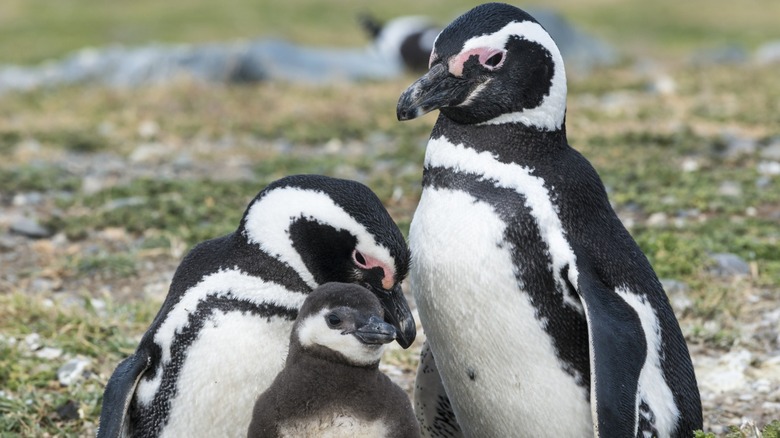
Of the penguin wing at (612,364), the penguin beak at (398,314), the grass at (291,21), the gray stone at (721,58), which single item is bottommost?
the grass at (291,21)

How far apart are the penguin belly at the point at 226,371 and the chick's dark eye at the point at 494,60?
3.76 ft

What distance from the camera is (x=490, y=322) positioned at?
12.2ft

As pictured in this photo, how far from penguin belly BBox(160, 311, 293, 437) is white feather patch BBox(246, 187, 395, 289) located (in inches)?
9.2

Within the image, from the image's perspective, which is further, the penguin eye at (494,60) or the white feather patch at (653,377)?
the penguin eye at (494,60)

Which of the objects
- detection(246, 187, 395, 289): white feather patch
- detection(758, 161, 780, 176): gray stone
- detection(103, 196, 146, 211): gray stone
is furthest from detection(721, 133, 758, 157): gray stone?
detection(246, 187, 395, 289): white feather patch

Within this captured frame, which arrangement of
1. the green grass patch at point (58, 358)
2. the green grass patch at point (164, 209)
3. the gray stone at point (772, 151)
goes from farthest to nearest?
the gray stone at point (772, 151) < the green grass patch at point (164, 209) < the green grass patch at point (58, 358)

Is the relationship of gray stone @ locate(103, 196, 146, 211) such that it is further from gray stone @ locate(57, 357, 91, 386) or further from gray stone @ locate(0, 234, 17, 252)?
gray stone @ locate(57, 357, 91, 386)

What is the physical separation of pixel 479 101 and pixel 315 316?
3.24ft

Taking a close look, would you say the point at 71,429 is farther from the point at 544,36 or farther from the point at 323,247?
the point at 544,36

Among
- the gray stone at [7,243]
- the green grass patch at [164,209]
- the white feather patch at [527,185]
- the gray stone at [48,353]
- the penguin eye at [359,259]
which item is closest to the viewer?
the white feather patch at [527,185]

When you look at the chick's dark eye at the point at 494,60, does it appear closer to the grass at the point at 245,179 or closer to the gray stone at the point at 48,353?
the grass at the point at 245,179

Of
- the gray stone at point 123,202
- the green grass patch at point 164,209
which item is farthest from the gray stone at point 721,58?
the gray stone at point 123,202

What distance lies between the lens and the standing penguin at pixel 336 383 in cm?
341

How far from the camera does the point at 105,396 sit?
3875 mm
